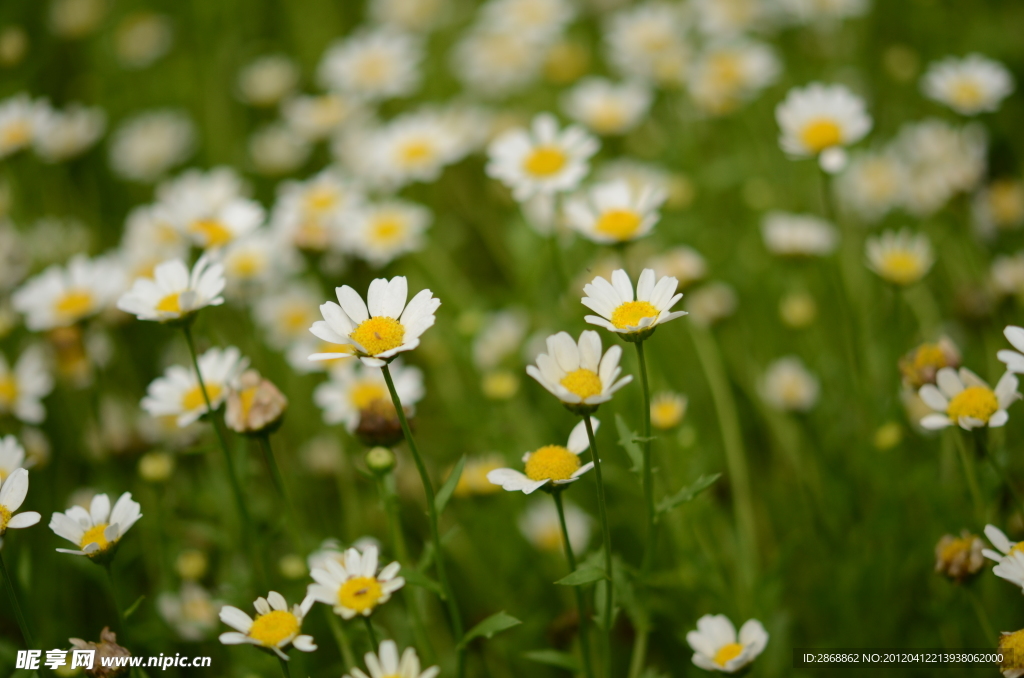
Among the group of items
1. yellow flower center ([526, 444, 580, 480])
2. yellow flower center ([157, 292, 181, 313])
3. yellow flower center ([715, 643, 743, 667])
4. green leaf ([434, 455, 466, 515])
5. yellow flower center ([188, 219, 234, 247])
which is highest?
yellow flower center ([157, 292, 181, 313])

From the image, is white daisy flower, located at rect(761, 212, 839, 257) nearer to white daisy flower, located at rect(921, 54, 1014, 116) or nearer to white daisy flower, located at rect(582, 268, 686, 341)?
white daisy flower, located at rect(921, 54, 1014, 116)

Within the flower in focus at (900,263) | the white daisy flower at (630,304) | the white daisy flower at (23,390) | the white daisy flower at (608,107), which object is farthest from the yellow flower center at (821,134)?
the white daisy flower at (23,390)

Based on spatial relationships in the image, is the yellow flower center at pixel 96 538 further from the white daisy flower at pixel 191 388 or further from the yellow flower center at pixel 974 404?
the yellow flower center at pixel 974 404

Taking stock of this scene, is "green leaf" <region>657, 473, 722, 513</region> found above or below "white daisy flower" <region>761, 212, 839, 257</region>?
above

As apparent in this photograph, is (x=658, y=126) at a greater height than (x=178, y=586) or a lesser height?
greater

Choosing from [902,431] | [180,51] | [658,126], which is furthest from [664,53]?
[180,51]

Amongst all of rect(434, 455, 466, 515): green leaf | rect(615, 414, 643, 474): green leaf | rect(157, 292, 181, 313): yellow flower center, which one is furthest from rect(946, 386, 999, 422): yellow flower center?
rect(157, 292, 181, 313): yellow flower center

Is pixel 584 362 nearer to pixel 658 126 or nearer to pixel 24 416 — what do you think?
pixel 24 416
